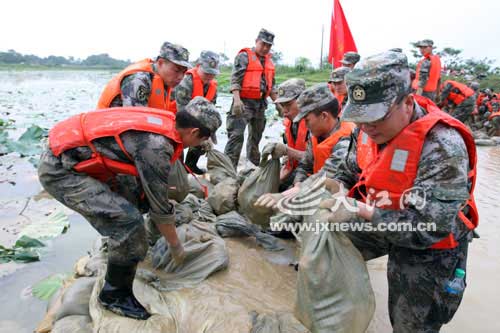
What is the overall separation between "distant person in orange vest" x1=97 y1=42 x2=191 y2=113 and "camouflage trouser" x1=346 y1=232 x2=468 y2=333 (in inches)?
89.4

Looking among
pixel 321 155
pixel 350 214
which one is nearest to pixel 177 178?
pixel 321 155

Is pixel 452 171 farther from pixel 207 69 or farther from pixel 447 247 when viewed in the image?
pixel 207 69

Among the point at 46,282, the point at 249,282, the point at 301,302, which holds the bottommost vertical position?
the point at 46,282

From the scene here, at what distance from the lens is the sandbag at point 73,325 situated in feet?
6.80

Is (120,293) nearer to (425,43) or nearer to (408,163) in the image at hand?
(408,163)

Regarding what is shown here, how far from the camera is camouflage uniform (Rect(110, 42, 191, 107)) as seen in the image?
315 cm

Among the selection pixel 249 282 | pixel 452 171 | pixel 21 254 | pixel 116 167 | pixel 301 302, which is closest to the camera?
pixel 452 171

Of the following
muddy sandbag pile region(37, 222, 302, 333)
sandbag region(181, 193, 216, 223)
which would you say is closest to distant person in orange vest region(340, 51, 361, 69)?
sandbag region(181, 193, 216, 223)

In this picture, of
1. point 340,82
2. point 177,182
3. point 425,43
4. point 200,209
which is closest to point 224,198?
point 200,209

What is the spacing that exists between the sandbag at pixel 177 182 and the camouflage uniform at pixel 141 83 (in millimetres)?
615

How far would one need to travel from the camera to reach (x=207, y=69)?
15.0 feet

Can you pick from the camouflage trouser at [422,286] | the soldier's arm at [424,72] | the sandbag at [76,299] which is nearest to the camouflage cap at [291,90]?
the camouflage trouser at [422,286]

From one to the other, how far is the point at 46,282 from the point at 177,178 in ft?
4.29

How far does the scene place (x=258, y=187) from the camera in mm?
3281
